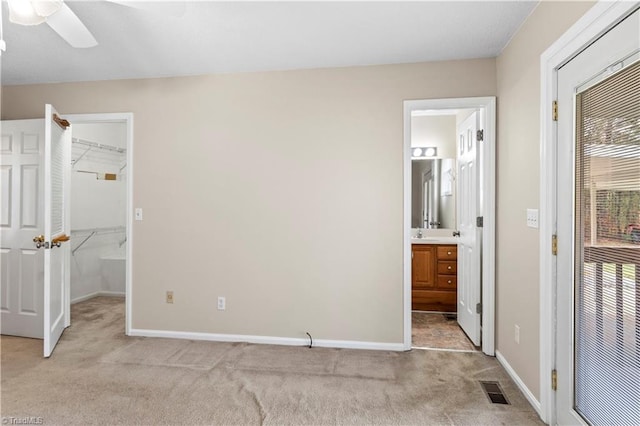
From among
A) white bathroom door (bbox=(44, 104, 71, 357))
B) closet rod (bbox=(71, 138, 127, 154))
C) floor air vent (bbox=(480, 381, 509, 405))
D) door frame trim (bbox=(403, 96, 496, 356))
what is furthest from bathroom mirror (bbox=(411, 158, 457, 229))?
closet rod (bbox=(71, 138, 127, 154))

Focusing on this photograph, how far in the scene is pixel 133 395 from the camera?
218 centimetres

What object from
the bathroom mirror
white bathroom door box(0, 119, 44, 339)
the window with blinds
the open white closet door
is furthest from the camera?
the bathroom mirror

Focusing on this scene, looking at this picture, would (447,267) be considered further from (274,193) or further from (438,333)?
(274,193)

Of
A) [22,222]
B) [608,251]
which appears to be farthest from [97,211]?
[608,251]

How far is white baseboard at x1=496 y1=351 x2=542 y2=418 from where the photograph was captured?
2.01 meters

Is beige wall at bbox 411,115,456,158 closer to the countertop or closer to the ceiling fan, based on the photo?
the countertop

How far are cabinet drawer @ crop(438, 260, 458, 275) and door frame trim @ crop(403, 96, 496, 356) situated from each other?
1.09 m

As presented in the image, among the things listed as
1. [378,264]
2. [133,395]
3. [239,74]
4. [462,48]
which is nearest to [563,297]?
[378,264]

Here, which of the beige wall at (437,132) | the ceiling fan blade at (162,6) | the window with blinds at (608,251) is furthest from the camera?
the beige wall at (437,132)

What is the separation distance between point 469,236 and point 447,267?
2.84ft

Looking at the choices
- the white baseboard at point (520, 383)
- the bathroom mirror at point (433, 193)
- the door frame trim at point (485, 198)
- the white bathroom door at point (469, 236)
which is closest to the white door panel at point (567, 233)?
the white baseboard at point (520, 383)

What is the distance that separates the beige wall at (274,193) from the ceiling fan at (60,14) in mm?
1159

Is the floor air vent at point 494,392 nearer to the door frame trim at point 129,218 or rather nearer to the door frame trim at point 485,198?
the door frame trim at point 485,198

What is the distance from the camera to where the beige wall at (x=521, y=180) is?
202 cm
